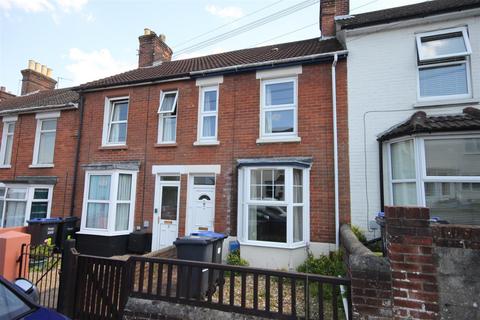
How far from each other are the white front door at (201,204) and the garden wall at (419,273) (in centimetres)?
565

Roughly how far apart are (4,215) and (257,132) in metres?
10.7

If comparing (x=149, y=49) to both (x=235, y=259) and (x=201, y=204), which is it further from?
(x=235, y=259)

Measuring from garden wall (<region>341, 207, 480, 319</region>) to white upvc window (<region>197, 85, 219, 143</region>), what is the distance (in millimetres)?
6404

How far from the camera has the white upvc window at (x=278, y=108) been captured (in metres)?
8.13

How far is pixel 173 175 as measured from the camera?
922 cm

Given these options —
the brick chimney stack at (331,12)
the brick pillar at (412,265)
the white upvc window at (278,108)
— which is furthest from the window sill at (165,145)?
the brick pillar at (412,265)

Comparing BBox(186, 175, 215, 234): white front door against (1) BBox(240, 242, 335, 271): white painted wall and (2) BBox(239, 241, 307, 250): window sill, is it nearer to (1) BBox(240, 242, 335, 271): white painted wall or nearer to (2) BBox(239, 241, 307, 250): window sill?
(2) BBox(239, 241, 307, 250): window sill

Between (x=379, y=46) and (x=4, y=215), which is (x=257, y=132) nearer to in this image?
(x=379, y=46)

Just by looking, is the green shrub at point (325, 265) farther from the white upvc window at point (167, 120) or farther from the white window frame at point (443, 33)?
the white upvc window at point (167, 120)

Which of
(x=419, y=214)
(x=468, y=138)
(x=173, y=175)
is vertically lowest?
(x=419, y=214)

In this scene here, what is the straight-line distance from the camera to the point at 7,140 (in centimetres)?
1260

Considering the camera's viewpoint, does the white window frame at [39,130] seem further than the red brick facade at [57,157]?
Yes

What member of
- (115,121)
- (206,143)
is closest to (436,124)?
(206,143)

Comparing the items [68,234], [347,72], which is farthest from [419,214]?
[68,234]
